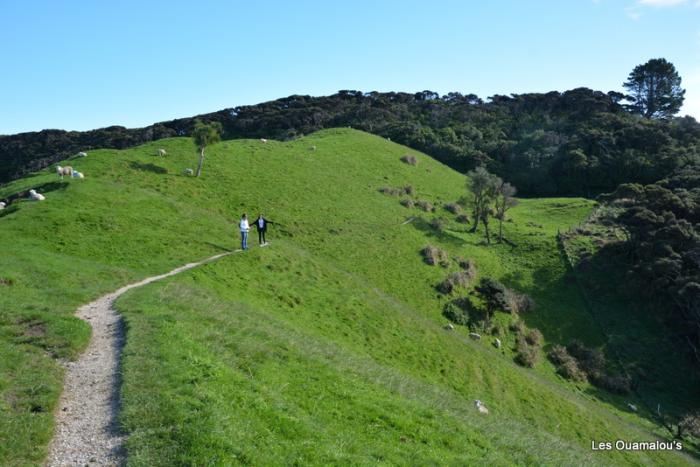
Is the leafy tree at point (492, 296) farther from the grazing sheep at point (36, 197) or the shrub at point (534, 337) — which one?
the grazing sheep at point (36, 197)

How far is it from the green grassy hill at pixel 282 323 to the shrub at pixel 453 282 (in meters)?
1.60

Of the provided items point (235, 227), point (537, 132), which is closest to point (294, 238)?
point (235, 227)

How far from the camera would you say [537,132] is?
121 m

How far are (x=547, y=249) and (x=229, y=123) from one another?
380 ft

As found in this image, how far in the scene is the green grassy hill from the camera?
11602 mm

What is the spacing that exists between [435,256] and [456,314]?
11.6 metres

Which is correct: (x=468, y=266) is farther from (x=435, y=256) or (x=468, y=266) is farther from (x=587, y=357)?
(x=587, y=357)

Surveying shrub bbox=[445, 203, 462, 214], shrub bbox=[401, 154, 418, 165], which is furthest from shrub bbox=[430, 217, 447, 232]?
shrub bbox=[401, 154, 418, 165]

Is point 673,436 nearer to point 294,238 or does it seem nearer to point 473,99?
point 294,238

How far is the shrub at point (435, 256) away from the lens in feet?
168

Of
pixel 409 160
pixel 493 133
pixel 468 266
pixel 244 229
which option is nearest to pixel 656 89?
pixel 493 133

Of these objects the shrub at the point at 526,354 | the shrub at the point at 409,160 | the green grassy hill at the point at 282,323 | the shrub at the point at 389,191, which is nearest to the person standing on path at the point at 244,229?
the green grassy hill at the point at 282,323

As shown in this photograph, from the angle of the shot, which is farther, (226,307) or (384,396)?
(226,307)

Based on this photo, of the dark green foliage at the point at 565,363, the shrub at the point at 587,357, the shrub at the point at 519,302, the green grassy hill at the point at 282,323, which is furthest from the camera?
the shrub at the point at 519,302
